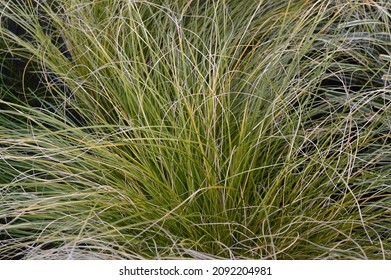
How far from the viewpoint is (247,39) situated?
1.44 meters

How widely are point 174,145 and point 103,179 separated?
0.50 ft

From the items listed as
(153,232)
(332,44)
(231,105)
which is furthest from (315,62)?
(153,232)

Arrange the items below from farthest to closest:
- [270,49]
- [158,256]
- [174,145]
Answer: [270,49]
[174,145]
[158,256]

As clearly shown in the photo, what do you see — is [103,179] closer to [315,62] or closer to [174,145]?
[174,145]

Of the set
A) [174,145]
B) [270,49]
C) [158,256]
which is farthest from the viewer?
[270,49]

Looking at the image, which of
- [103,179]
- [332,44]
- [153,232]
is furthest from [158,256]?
[332,44]

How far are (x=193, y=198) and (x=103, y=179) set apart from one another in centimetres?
18

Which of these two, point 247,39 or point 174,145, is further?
point 247,39

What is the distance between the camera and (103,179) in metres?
1.23

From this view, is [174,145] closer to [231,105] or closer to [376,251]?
[231,105]

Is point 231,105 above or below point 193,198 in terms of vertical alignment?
above
